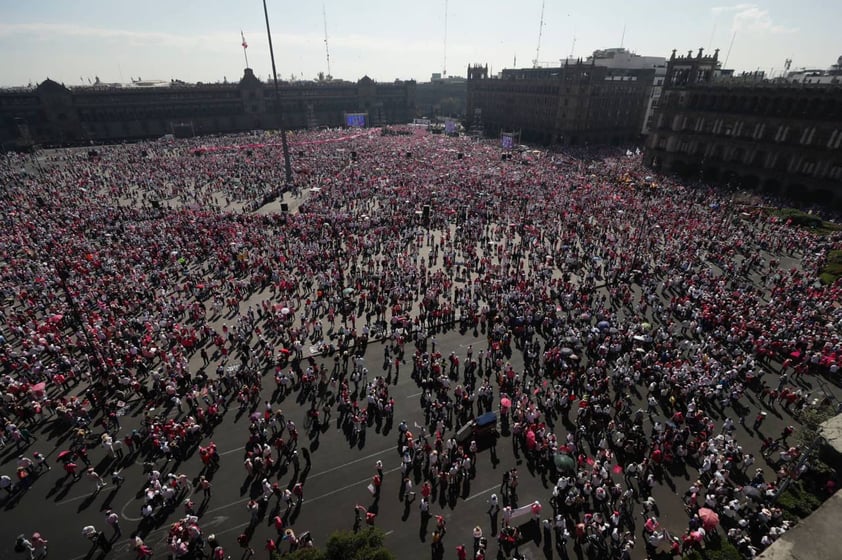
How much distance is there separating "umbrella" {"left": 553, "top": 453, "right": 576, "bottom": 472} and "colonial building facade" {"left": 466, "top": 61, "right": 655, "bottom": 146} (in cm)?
10311

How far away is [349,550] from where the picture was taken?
12352 mm

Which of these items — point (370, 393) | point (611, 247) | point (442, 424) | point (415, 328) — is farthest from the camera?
point (611, 247)

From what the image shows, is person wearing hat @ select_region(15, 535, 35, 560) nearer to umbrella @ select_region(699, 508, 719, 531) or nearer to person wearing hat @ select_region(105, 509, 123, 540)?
person wearing hat @ select_region(105, 509, 123, 540)

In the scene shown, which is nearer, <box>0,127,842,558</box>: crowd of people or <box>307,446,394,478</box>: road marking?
<box>0,127,842,558</box>: crowd of people

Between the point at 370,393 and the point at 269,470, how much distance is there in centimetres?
637

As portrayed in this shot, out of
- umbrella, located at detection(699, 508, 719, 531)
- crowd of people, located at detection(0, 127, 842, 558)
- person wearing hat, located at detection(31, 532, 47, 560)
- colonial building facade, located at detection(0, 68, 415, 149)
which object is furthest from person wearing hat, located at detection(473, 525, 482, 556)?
colonial building facade, located at detection(0, 68, 415, 149)

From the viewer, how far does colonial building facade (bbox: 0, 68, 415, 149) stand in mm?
106250

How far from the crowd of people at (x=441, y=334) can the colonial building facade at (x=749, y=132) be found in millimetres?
13171

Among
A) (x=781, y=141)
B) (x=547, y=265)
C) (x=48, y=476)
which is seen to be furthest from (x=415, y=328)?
(x=781, y=141)

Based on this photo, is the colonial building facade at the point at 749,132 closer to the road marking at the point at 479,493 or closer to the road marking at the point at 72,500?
the road marking at the point at 479,493

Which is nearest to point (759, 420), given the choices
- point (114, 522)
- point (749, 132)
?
point (114, 522)

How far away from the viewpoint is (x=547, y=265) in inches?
1539

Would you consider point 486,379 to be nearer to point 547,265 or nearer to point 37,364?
point 547,265

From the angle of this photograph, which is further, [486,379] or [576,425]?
[486,379]
